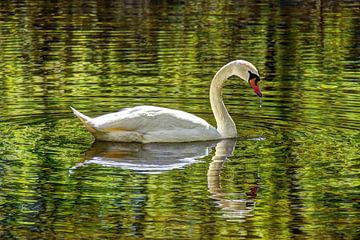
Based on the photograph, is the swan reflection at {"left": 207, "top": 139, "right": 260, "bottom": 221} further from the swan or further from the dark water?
the swan

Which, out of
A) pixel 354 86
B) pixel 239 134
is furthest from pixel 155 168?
pixel 354 86

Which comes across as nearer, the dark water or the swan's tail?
the dark water

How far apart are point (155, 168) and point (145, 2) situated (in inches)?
960

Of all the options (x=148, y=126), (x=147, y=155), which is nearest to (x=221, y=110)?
(x=148, y=126)

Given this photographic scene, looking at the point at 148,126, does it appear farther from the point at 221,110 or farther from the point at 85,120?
the point at 221,110

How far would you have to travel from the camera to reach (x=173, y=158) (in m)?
13.3

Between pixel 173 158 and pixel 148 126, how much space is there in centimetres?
103

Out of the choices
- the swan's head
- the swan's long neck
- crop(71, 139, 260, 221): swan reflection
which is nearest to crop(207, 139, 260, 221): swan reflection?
crop(71, 139, 260, 221): swan reflection

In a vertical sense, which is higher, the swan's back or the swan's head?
the swan's head

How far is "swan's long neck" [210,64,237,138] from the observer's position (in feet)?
48.0

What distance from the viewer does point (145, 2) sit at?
36.7m

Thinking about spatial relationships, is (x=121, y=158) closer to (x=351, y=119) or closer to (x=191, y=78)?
(x=351, y=119)

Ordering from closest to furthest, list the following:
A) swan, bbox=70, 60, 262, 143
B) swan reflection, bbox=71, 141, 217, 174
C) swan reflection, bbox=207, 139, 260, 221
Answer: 1. swan reflection, bbox=207, 139, 260, 221
2. swan reflection, bbox=71, 141, 217, 174
3. swan, bbox=70, 60, 262, 143

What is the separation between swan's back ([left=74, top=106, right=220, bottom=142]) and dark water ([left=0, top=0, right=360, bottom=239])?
17cm
